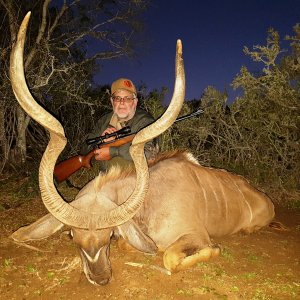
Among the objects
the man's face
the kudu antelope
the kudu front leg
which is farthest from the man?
the kudu front leg

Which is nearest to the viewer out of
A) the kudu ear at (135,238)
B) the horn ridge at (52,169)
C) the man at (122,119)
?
the horn ridge at (52,169)

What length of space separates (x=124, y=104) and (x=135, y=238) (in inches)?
77.8

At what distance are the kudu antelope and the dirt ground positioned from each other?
13 centimetres

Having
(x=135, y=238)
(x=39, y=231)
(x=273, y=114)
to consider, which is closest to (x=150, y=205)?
(x=135, y=238)

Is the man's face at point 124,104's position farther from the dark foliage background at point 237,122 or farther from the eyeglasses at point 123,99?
the dark foliage background at point 237,122

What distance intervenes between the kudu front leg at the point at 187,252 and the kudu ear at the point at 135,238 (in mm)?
162

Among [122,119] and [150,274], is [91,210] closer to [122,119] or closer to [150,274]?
[150,274]

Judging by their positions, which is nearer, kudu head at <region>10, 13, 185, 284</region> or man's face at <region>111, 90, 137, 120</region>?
kudu head at <region>10, 13, 185, 284</region>

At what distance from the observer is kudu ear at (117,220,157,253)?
2.91 meters

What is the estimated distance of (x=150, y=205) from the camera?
11.0ft

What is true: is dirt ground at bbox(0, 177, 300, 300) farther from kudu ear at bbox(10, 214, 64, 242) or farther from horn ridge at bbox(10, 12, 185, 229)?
horn ridge at bbox(10, 12, 185, 229)

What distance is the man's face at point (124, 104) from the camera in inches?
177

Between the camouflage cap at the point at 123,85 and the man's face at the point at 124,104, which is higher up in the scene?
the camouflage cap at the point at 123,85

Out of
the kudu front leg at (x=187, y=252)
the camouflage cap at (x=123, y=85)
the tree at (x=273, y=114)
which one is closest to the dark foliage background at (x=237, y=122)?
the tree at (x=273, y=114)
